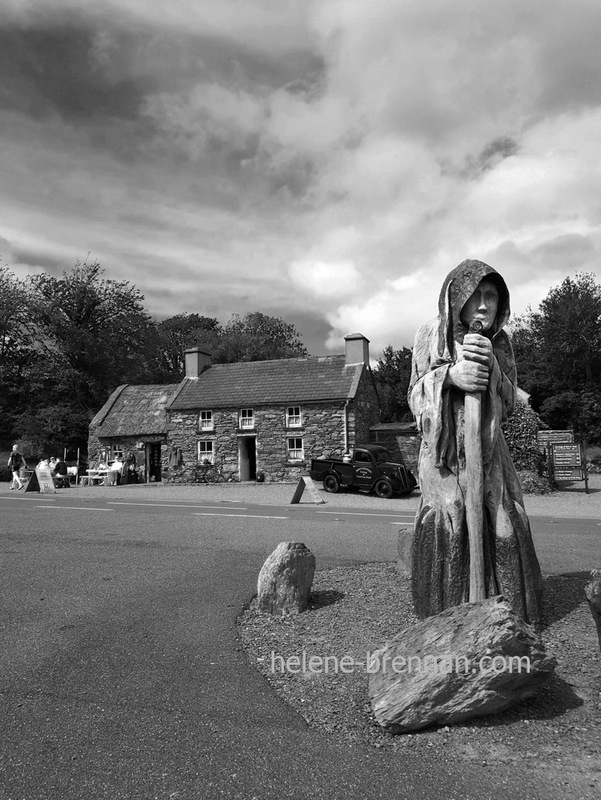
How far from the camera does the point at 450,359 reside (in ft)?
15.5

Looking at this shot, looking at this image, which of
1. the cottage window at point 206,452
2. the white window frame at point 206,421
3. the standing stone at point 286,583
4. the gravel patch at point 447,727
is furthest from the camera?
the white window frame at point 206,421

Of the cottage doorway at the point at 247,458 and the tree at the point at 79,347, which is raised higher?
the tree at the point at 79,347

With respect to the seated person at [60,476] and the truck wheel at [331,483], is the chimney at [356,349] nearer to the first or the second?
the truck wheel at [331,483]

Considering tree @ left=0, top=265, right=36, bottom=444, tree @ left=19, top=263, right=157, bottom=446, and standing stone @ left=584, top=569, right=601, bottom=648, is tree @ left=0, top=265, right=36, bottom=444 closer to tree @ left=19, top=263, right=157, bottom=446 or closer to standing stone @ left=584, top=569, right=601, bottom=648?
tree @ left=19, top=263, right=157, bottom=446

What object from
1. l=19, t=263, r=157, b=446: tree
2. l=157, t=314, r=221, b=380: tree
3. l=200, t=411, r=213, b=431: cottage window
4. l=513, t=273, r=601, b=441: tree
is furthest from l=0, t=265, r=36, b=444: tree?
l=513, t=273, r=601, b=441: tree

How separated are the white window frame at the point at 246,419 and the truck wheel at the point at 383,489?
995cm

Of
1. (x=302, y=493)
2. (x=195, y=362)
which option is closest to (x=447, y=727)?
(x=302, y=493)

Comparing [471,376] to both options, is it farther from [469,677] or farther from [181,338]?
[181,338]

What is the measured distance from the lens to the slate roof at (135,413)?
105ft

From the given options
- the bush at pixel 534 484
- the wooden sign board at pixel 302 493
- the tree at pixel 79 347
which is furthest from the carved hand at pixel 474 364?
the tree at pixel 79 347

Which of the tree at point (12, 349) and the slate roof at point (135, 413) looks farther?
the tree at point (12, 349)

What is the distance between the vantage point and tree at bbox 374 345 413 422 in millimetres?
52844

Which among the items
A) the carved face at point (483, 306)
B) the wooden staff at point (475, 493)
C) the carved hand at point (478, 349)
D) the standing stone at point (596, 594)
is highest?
the carved face at point (483, 306)

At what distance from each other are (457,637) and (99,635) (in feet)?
A: 10.2
